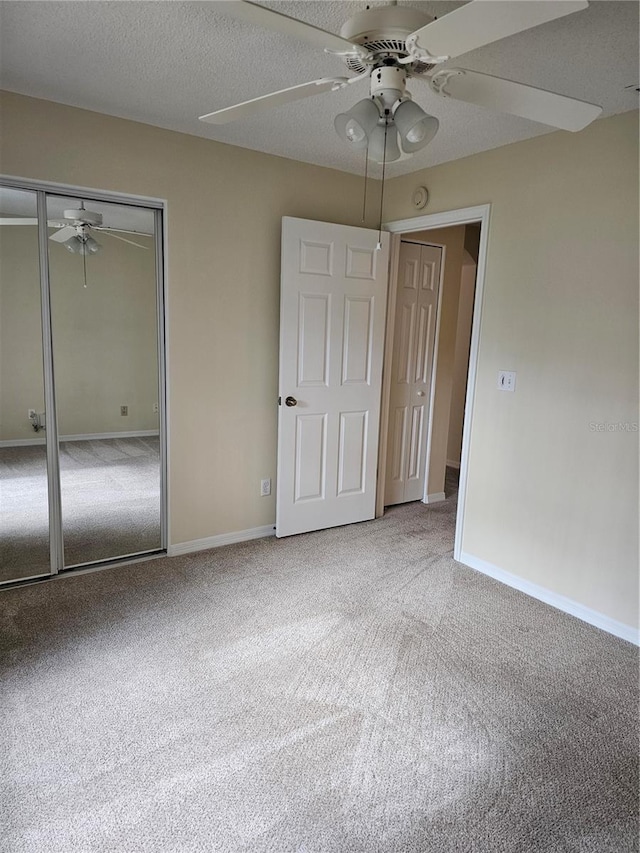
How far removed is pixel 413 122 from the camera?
5.39 ft

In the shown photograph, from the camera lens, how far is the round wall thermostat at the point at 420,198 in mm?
3422

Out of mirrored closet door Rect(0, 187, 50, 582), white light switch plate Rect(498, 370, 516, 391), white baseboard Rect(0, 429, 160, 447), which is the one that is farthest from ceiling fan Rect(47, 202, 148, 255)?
white light switch plate Rect(498, 370, 516, 391)

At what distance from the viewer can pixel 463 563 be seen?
3.32 meters

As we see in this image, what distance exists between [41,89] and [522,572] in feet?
11.4

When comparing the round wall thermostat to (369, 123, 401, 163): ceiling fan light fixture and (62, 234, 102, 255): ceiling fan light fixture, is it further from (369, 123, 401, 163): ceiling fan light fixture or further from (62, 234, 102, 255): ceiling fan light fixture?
(62, 234, 102, 255): ceiling fan light fixture

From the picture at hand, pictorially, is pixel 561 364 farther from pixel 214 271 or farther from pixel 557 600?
pixel 214 271

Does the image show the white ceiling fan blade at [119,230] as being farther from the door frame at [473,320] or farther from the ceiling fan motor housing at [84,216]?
the door frame at [473,320]

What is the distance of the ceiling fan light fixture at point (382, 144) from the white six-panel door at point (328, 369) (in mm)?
1496

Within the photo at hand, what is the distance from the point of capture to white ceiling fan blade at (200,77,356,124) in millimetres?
1621

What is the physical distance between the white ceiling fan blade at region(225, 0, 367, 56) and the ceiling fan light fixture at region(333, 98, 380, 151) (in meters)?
0.18

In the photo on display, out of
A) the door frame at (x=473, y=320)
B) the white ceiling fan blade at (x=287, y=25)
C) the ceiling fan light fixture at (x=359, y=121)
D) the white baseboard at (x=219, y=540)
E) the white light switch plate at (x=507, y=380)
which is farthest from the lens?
the white baseboard at (x=219, y=540)

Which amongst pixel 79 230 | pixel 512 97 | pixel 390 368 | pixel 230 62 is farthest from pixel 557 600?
pixel 79 230

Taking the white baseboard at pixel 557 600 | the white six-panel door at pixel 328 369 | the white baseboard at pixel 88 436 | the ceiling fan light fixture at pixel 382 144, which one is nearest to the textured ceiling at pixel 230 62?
the ceiling fan light fixture at pixel 382 144

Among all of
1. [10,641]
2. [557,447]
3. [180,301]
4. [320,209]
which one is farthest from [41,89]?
[557,447]
